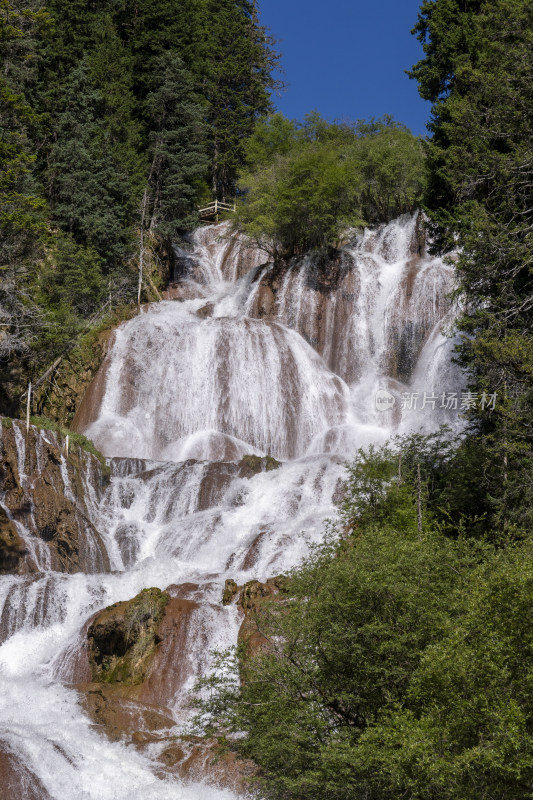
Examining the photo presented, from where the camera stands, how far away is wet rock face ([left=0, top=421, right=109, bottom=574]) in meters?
19.5

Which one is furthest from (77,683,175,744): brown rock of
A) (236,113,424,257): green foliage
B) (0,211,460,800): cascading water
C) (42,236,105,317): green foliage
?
(236,113,424,257): green foliage

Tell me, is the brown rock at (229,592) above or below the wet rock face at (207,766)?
above

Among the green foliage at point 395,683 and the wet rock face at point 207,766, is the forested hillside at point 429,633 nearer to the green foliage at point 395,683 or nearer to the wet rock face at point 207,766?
the green foliage at point 395,683

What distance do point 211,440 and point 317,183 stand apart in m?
16.5

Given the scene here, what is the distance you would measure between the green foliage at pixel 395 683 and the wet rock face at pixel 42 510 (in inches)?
383

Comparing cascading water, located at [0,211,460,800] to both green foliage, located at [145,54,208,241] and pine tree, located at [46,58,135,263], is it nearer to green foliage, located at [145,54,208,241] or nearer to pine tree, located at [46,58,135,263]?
green foliage, located at [145,54,208,241]

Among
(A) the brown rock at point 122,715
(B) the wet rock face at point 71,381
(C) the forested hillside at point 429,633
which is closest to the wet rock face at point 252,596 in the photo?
(C) the forested hillside at point 429,633

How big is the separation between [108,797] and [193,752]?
5.85 feet

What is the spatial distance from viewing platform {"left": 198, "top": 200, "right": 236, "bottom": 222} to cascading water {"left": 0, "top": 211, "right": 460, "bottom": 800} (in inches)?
231

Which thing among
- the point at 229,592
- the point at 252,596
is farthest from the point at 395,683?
the point at 229,592

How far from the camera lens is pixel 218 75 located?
51.1 metres

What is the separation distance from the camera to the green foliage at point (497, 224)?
51.1 feet

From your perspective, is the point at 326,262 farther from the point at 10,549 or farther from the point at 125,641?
the point at 125,641

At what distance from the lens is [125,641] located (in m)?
16.2
